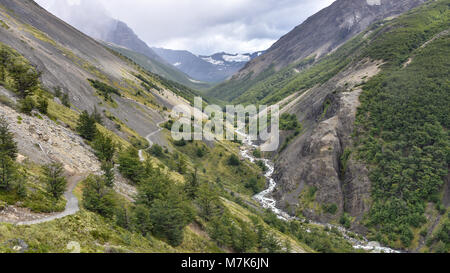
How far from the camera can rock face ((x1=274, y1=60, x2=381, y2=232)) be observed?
191 ft

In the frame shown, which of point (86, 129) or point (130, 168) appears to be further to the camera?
point (86, 129)

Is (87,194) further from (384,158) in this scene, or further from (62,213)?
(384,158)

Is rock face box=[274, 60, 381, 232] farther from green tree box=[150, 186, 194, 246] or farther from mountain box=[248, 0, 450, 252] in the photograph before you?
green tree box=[150, 186, 194, 246]

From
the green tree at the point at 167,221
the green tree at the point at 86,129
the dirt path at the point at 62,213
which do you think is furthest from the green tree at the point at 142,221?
the green tree at the point at 86,129

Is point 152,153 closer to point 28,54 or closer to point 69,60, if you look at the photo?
point 28,54

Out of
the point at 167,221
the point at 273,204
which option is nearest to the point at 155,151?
the point at 273,204

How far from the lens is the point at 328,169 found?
209ft

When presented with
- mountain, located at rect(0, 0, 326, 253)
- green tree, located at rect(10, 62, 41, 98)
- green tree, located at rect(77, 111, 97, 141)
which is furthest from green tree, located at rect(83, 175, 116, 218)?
green tree, located at rect(10, 62, 41, 98)

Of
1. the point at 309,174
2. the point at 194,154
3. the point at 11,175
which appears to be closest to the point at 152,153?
the point at 194,154

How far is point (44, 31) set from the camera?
116188 mm
